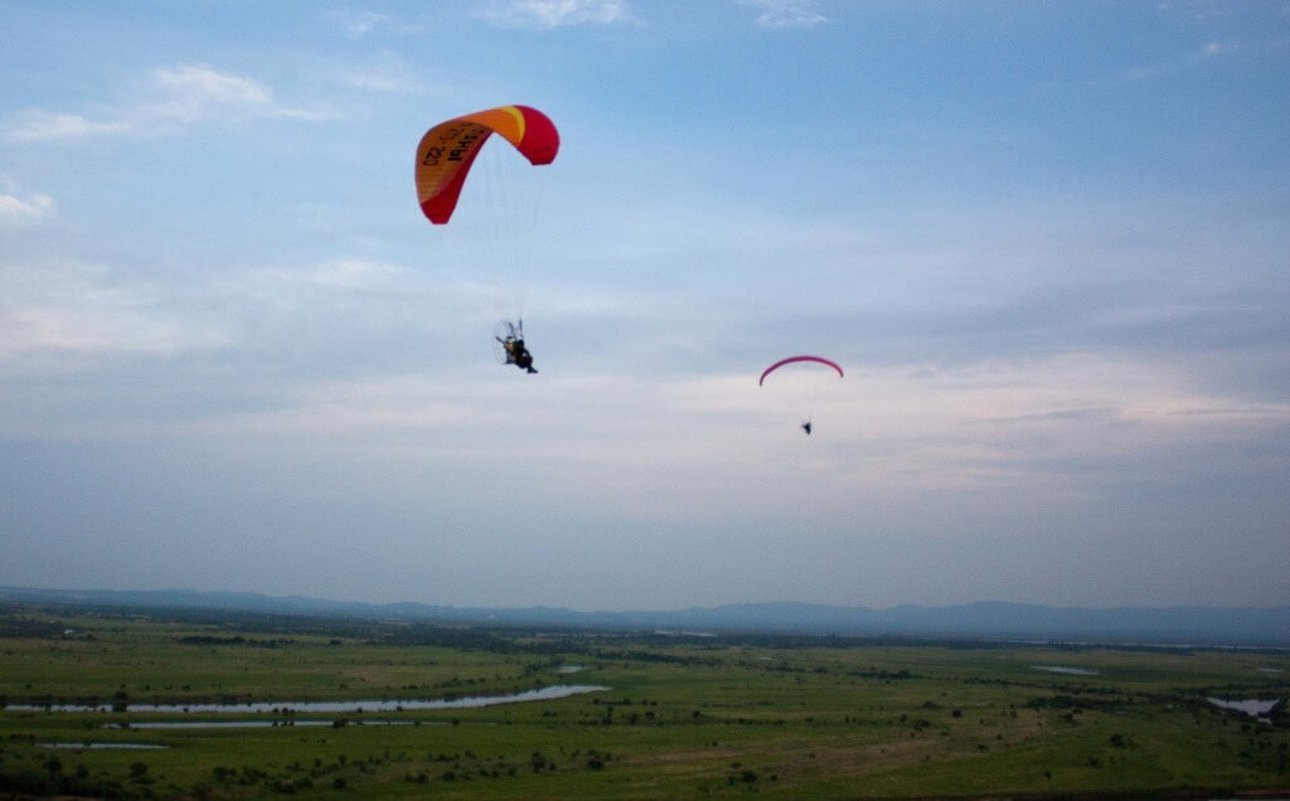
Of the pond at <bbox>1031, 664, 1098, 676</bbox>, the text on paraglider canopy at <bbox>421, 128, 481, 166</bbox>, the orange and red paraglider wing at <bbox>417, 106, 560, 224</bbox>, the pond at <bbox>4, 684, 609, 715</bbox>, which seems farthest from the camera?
the pond at <bbox>1031, 664, 1098, 676</bbox>

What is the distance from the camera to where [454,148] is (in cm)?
2709

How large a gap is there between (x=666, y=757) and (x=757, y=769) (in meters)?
4.17

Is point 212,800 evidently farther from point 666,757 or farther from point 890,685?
point 890,685

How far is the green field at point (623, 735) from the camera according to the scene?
117 ft

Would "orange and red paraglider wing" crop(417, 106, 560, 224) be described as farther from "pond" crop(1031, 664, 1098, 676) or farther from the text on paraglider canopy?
"pond" crop(1031, 664, 1098, 676)

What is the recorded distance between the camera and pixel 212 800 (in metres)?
32.0

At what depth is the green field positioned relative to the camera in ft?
117

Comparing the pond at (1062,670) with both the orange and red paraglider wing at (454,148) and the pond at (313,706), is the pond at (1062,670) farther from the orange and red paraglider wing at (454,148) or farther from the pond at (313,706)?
the orange and red paraglider wing at (454,148)

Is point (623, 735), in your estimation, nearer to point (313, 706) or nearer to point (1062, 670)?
point (313, 706)

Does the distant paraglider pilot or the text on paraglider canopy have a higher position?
the text on paraglider canopy

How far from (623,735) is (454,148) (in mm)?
30435

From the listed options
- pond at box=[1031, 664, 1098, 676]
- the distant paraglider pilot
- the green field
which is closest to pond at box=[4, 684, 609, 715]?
the green field

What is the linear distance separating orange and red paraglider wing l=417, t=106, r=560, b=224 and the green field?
63.3 ft

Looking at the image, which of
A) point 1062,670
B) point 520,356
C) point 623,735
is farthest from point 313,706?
point 1062,670
